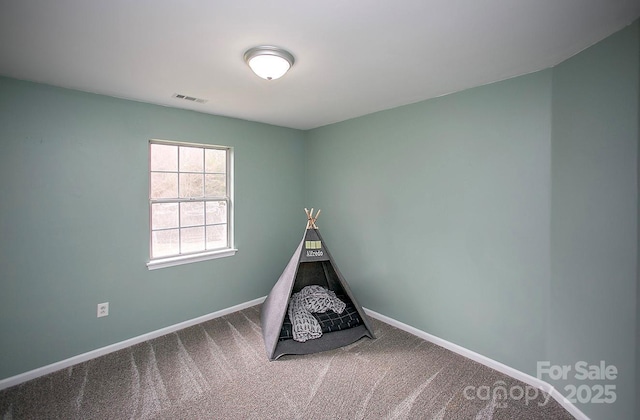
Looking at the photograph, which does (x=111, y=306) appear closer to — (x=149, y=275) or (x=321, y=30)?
(x=149, y=275)

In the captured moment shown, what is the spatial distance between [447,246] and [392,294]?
2.79 feet

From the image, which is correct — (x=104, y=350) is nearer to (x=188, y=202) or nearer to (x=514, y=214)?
(x=188, y=202)

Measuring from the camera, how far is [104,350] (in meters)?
2.67

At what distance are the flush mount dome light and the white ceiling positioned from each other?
A: 5 centimetres

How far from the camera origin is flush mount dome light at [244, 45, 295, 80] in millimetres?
1740

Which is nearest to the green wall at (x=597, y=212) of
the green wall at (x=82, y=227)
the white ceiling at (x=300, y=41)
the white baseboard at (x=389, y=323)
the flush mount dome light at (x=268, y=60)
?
the white baseboard at (x=389, y=323)

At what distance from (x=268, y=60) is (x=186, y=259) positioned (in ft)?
7.52

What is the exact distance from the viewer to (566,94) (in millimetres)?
1969

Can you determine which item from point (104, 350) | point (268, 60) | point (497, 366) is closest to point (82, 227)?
point (104, 350)

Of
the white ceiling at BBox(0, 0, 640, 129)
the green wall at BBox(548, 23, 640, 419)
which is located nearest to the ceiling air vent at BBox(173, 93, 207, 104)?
the white ceiling at BBox(0, 0, 640, 129)

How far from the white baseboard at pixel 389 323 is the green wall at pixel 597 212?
11 centimetres

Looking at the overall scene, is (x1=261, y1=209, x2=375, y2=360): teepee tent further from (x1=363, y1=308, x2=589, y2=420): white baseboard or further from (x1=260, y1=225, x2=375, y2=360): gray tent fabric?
(x1=363, y1=308, x2=589, y2=420): white baseboard

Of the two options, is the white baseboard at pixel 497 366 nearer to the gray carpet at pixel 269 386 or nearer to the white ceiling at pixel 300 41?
the gray carpet at pixel 269 386

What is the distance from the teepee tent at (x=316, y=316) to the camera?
2.70 metres
